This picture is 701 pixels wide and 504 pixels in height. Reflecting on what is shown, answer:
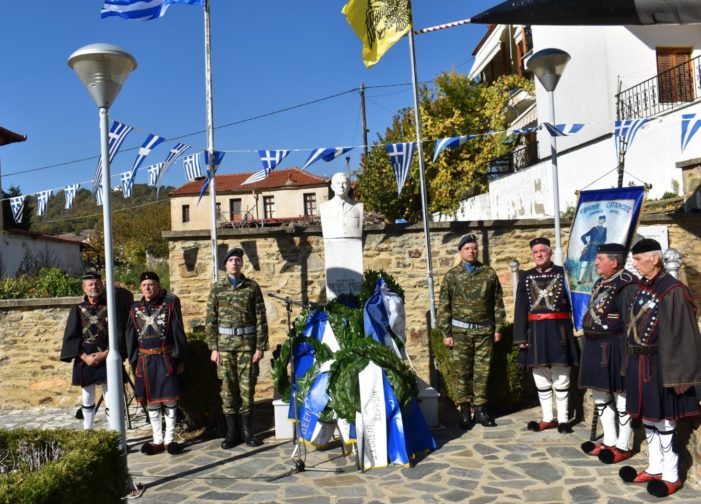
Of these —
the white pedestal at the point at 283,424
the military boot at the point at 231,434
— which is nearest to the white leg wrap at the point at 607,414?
the white pedestal at the point at 283,424

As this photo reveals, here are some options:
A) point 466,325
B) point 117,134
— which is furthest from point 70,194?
point 466,325

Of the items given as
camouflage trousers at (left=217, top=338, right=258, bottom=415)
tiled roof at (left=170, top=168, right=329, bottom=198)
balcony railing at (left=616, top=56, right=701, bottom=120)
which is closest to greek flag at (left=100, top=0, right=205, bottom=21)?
camouflage trousers at (left=217, top=338, right=258, bottom=415)

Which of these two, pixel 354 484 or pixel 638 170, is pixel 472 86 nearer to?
pixel 638 170

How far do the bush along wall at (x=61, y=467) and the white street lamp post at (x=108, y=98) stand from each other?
766 mm

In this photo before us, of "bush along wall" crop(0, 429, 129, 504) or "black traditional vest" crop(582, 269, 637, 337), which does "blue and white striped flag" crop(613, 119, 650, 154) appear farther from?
"bush along wall" crop(0, 429, 129, 504)

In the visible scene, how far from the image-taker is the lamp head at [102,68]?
4664 millimetres

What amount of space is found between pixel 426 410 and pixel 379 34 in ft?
15.9

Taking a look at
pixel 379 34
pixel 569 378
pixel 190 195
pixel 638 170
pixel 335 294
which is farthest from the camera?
pixel 190 195

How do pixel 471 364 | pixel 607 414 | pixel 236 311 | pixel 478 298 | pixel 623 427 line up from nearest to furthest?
pixel 623 427 < pixel 607 414 < pixel 236 311 < pixel 478 298 < pixel 471 364

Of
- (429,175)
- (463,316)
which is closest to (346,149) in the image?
(463,316)

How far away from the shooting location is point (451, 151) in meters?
20.1

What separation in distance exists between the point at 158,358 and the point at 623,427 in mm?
4198

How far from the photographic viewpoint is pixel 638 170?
1267 centimetres

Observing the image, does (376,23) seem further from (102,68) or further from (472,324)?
(102,68)
